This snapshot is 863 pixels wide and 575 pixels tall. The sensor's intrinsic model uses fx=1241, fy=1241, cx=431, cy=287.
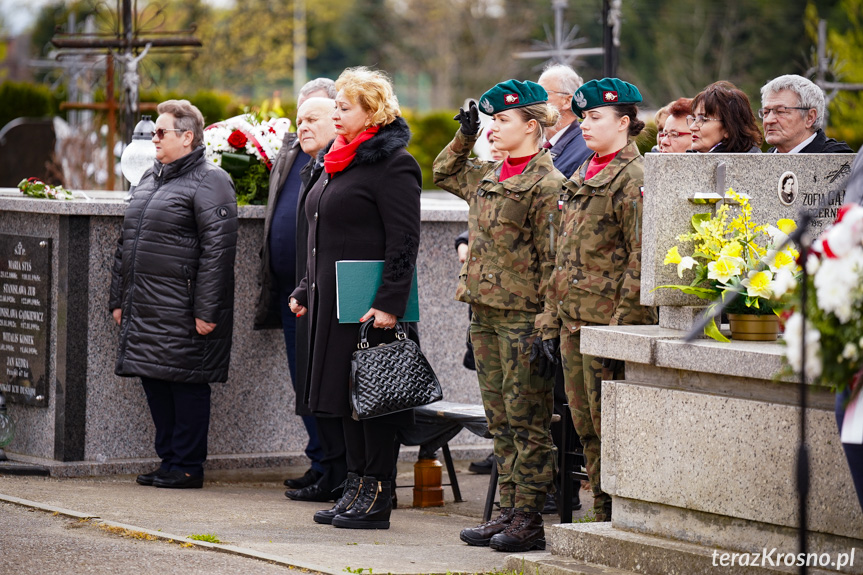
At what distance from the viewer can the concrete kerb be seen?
4.96 metres

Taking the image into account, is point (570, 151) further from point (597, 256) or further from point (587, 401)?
point (587, 401)

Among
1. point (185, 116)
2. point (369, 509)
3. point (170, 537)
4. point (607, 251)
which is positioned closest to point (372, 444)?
point (369, 509)

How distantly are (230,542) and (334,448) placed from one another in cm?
145

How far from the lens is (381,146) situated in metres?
5.98

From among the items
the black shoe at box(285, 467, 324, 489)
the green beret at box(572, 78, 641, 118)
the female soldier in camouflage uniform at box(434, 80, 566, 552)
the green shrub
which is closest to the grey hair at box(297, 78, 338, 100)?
the female soldier in camouflage uniform at box(434, 80, 566, 552)

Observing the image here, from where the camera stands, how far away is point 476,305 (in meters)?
5.60

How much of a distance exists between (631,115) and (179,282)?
114 inches

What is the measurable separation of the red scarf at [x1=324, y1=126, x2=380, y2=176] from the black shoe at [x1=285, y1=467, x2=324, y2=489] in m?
1.97

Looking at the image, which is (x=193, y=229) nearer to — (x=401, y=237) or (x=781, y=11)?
(x=401, y=237)

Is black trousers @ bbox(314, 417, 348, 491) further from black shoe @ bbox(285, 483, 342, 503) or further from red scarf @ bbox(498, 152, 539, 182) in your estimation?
red scarf @ bbox(498, 152, 539, 182)

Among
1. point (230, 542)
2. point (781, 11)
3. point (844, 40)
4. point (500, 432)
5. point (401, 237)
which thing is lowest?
point (230, 542)

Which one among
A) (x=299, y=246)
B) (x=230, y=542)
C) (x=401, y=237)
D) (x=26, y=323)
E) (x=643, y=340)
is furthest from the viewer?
(x=26, y=323)

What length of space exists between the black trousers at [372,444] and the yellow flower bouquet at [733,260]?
182 centimetres

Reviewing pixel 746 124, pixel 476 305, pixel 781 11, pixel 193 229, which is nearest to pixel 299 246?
pixel 193 229
